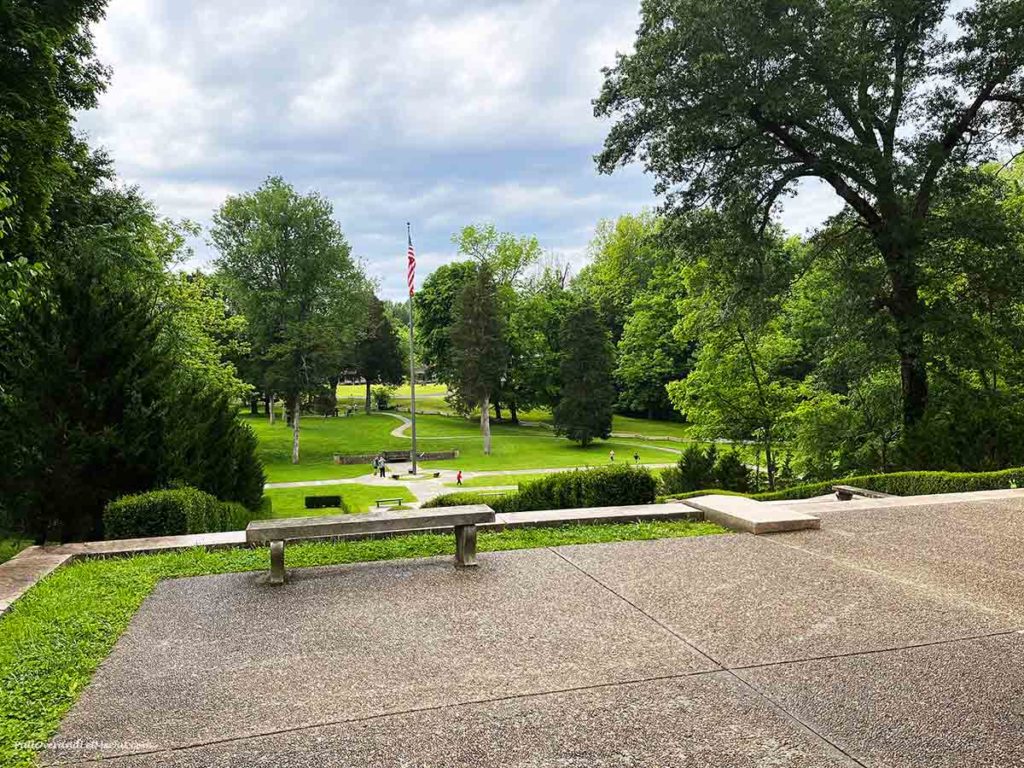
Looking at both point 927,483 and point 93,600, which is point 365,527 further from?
point 927,483

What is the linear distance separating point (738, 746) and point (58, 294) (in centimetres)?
837

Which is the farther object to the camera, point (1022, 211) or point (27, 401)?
point (1022, 211)

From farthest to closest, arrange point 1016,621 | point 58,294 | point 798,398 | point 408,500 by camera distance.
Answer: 1. point 408,500
2. point 798,398
3. point 58,294
4. point 1016,621

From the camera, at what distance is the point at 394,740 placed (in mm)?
3113

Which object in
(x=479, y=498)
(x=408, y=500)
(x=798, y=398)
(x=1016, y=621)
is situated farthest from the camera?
(x=408, y=500)

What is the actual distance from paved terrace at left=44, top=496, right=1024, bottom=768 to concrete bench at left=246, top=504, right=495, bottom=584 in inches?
9.1

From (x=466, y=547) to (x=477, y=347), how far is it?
36871 mm

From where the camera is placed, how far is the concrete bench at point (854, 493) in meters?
11.2

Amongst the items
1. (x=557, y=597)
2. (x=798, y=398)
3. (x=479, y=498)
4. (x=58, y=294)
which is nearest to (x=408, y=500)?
(x=479, y=498)

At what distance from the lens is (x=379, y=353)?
206 ft

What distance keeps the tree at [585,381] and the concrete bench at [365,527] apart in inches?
1386

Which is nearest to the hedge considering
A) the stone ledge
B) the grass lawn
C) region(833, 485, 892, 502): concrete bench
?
region(833, 485, 892, 502): concrete bench

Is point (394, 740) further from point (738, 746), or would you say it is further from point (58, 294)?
point (58, 294)

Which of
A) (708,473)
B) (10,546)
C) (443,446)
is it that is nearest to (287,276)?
(443,446)
